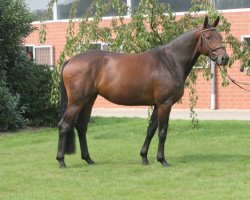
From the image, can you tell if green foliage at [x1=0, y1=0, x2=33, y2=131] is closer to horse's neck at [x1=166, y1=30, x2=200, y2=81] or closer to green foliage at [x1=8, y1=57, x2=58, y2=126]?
green foliage at [x1=8, y1=57, x2=58, y2=126]

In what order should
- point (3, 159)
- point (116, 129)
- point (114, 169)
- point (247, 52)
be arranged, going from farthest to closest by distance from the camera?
point (116, 129) → point (247, 52) → point (3, 159) → point (114, 169)

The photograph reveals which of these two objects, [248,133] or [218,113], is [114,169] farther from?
[218,113]

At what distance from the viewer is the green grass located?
8461 millimetres

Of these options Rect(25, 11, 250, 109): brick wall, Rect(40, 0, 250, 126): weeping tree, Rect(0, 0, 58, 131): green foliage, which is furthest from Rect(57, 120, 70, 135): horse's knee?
Rect(25, 11, 250, 109): brick wall

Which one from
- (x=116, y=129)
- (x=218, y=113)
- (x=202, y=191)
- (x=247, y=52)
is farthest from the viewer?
(x=218, y=113)

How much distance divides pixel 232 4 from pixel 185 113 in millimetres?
3653

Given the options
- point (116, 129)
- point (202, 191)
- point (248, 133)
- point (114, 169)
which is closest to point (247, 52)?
point (248, 133)

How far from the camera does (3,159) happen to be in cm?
1163

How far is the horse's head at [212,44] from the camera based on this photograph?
1017 cm

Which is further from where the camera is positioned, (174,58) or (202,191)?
(174,58)

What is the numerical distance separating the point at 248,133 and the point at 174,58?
4533 mm

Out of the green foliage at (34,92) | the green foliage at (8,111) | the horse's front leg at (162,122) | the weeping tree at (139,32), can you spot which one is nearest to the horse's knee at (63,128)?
the horse's front leg at (162,122)

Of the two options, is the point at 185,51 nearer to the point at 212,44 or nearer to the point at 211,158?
the point at 212,44

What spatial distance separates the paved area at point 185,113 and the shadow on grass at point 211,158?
7.05 metres
